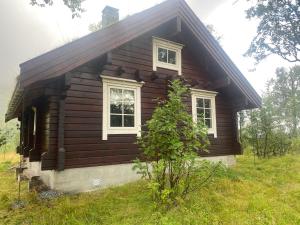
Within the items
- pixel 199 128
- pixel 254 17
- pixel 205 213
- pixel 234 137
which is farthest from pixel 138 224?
pixel 254 17

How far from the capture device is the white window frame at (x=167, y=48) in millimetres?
9656

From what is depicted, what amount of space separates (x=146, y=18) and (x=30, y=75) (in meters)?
4.02

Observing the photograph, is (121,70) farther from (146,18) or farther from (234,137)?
(234,137)

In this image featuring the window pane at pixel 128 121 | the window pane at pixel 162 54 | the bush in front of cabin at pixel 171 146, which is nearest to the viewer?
the bush in front of cabin at pixel 171 146

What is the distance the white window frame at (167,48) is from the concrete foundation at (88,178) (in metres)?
3.88

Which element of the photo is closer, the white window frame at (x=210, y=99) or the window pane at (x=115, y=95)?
the window pane at (x=115, y=95)

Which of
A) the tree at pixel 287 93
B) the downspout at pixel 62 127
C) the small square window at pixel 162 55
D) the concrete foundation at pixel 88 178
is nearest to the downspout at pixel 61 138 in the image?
the downspout at pixel 62 127

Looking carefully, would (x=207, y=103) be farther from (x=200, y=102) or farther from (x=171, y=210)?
(x=171, y=210)

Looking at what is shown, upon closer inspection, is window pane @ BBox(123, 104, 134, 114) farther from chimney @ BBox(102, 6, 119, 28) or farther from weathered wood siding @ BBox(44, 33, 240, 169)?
chimney @ BBox(102, 6, 119, 28)

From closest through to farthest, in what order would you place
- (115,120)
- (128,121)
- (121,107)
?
(115,120) → (121,107) → (128,121)

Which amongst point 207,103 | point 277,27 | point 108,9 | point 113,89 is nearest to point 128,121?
point 113,89

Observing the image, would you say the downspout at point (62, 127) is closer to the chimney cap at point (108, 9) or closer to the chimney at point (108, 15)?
the chimney at point (108, 15)

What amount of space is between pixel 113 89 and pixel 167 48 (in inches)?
121

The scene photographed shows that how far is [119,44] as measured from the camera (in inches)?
297
